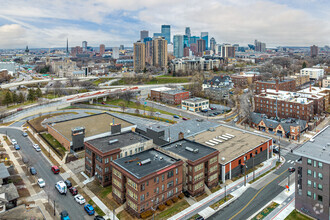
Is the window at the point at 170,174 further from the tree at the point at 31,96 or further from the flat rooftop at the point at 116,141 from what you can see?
the tree at the point at 31,96

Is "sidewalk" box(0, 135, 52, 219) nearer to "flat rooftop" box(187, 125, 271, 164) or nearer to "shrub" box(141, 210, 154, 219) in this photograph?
"shrub" box(141, 210, 154, 219)

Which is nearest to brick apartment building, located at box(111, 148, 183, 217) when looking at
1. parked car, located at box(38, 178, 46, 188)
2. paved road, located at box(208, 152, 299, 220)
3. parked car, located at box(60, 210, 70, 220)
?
parked car, located at box(60, 210, 70, 220)

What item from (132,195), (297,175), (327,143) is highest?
(327,143)

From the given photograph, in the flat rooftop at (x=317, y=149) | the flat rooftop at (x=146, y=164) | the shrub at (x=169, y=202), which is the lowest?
the shrub at (x=169, y=202)

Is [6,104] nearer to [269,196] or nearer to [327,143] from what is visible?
[269,196]

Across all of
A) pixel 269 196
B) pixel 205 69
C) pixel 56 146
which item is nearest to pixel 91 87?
pixel 56 146

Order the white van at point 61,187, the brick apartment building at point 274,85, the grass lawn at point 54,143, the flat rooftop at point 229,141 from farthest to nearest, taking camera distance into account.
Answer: the brick apartment building at point 274,85 < the grass lawn at point 54,143 < the flat rooftop at point 229,141 < the white van at point 61,187

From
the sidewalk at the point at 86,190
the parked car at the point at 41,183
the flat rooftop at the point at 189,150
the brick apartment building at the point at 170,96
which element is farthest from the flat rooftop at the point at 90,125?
the brick apartment building at the point at 170,96

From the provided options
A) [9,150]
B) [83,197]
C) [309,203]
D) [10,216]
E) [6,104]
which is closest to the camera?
[10,216]
